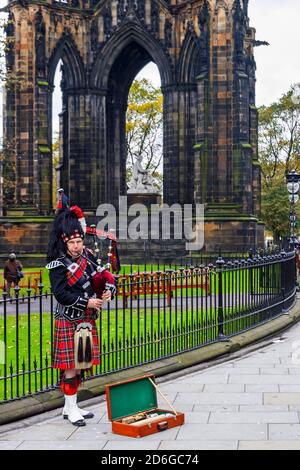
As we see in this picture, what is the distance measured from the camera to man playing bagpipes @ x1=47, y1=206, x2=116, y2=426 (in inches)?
294

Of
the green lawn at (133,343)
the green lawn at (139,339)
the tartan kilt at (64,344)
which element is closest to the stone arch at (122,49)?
the green lawn at (139,339)

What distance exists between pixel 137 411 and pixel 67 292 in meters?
1.28

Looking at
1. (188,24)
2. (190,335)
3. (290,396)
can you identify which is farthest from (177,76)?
(290,396)

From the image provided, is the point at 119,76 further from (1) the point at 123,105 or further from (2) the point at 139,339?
(2) the point at 139,339

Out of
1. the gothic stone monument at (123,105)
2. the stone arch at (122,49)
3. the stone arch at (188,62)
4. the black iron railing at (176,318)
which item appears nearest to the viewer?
the black iron railing at (176,318)

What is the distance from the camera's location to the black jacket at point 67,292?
7398 mm

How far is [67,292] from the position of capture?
7430 millimetres

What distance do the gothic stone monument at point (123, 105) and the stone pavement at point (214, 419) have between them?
71.9ft

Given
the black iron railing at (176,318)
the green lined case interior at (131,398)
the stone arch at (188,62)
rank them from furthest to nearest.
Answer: the stone arch at (188,62) → the black iron railing at (176,318) → the green lined case interior at (131,398)

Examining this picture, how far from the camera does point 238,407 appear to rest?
8.16 meters

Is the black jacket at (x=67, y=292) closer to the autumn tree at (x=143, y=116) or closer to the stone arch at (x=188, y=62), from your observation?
the stone arch at (x=188, y=62)

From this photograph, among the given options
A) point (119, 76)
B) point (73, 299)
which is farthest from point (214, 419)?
point (119, 76)

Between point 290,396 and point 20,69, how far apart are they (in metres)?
27.2

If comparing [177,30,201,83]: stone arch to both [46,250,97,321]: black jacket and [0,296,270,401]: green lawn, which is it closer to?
[0,296,270,401]: green lawn
